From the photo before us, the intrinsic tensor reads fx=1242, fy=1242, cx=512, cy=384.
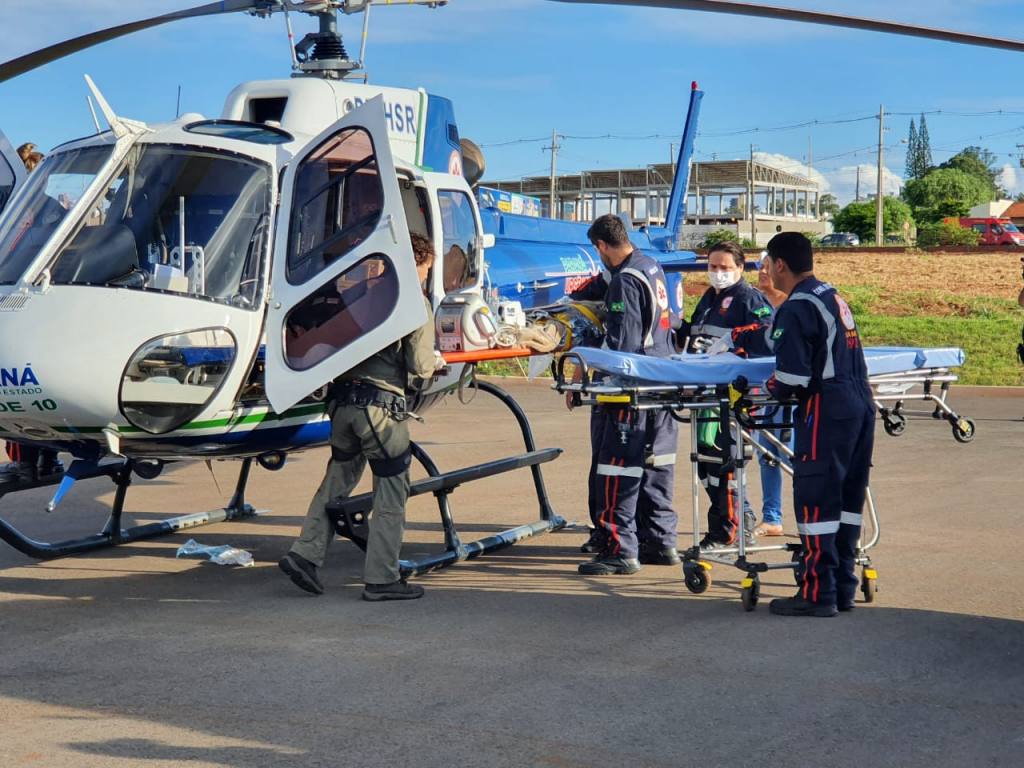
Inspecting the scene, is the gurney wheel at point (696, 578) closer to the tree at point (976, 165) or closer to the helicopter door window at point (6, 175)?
the helicopter door window at point (6, 175)

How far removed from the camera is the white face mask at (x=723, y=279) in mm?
7910

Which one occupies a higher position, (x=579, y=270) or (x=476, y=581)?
(x=579, y=270)

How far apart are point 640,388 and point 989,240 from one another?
51.5 metres

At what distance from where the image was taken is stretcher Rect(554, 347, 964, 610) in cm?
624

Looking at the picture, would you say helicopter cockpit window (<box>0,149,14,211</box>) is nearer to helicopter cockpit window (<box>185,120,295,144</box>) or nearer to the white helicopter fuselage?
the white helicopter fuselage

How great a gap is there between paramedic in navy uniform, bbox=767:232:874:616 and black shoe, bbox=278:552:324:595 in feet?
7.96

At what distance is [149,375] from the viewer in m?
6.27

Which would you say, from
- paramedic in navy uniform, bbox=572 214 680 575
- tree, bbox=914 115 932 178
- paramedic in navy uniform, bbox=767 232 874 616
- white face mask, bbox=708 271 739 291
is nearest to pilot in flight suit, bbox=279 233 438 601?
paramedic in navy uniform, bbox=572 214 680 575

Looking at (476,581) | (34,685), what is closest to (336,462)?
(476,581)

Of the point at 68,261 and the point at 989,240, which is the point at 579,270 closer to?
the point at 68,261

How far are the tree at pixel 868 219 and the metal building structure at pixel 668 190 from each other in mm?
5066

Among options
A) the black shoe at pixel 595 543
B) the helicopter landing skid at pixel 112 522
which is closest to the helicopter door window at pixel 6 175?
the helicopter landing skid at pixel 112 522

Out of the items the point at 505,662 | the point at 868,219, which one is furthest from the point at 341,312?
the point at 868,219

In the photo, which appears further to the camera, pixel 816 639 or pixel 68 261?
pixel 68 261
